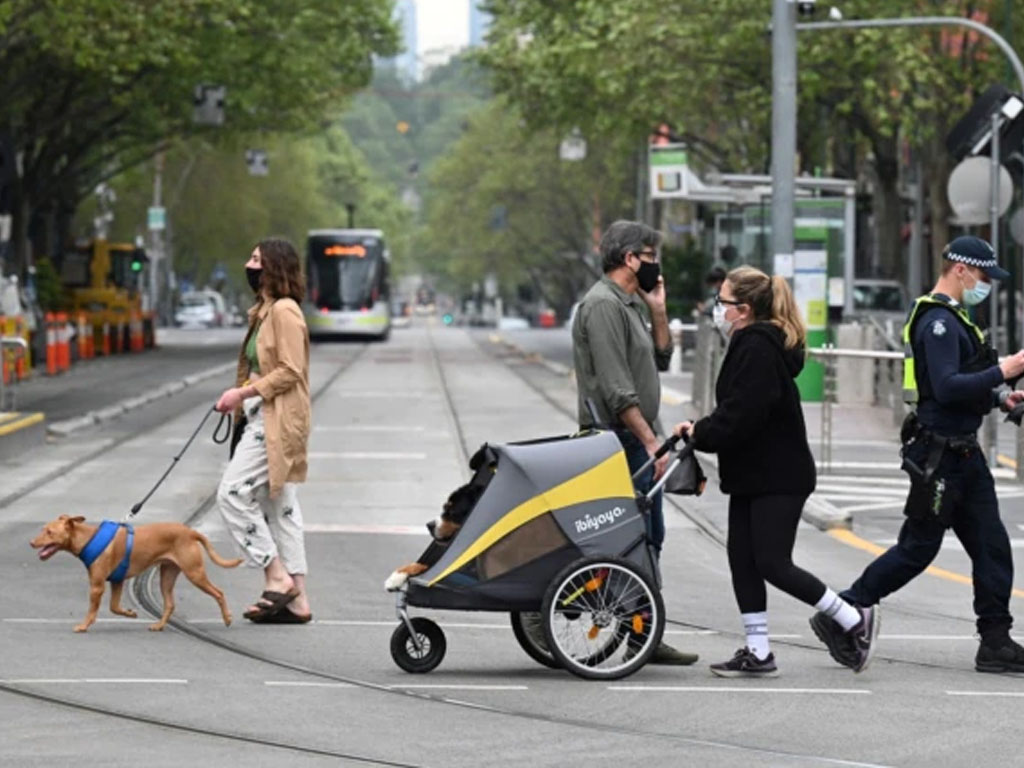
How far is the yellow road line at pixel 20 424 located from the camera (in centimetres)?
2373

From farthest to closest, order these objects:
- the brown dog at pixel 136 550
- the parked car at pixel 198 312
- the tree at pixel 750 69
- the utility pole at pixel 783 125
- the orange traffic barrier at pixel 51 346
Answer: the parked car at pixel 198 312 → the orange traffic barrier at pixel 51 346 → the tree at pixel 750 69 → the utility pole at pixel 783 125 → the brown dog at pixel 136 550

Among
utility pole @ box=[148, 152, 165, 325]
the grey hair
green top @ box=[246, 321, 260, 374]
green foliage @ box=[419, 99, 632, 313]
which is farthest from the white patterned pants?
green foliage @ box=[419, 99, 632, 313]

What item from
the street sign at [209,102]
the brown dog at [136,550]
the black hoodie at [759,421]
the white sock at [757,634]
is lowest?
the white sock at [757,634]

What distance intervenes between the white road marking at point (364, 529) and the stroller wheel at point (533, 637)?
6.34 meters

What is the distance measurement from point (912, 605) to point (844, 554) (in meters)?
2.77

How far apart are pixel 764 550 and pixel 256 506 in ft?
8.76

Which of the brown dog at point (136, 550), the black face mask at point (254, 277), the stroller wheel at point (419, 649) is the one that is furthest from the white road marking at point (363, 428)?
the stroller wheel at point (419, 649)

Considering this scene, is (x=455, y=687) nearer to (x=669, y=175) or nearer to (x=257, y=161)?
(x=669, y=175)

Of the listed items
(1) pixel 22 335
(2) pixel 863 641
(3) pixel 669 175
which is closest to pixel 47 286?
(1) pixel 22 335

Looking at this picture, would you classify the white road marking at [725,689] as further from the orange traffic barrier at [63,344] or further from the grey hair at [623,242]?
the orange traffic barrier at [63,344]

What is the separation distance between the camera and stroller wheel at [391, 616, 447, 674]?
10.4 meters

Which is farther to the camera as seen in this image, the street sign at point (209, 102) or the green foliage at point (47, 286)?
the green foliage at point (47, 286)

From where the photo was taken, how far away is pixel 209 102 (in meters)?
50.8

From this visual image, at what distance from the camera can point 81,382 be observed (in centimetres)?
4175
